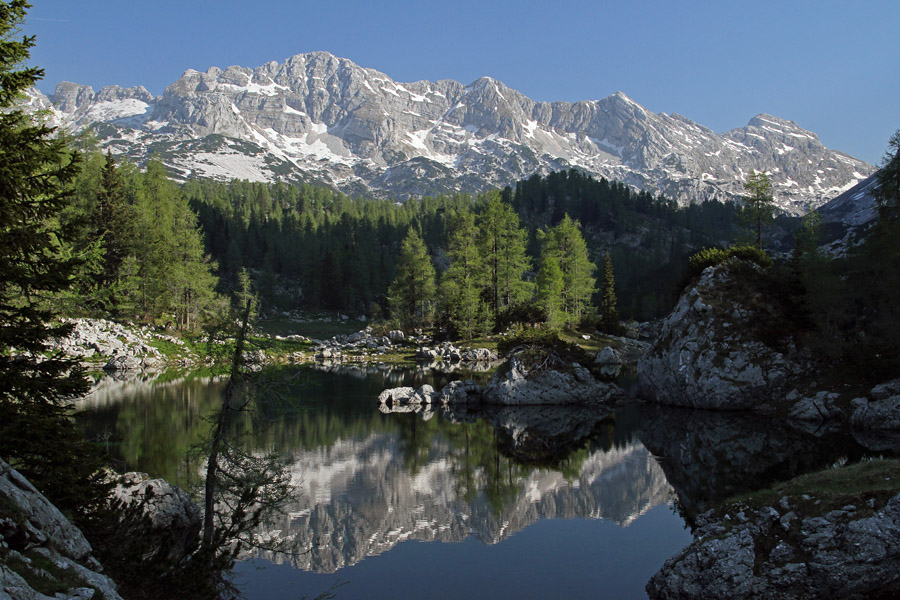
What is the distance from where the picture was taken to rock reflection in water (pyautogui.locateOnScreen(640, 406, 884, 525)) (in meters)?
21.0

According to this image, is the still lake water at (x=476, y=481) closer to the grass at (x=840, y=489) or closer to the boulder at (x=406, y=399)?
the boulder at (x=406, y=399)

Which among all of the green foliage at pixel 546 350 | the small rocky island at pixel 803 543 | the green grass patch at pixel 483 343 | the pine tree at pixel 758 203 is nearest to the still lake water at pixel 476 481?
the small rocky island at pixel 803 543

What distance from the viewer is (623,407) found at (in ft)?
131

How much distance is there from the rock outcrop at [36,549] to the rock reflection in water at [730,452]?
17.4 metres

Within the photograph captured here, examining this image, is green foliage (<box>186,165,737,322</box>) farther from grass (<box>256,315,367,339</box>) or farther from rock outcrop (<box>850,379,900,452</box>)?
rock outcrop (<box>850,379,900,452</box>)

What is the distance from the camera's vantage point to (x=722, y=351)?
1430 inches

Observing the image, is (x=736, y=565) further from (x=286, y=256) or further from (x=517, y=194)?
(x=517, y=194)

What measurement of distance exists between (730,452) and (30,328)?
27.1 m

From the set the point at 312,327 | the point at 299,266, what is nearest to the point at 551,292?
the point at 312,327

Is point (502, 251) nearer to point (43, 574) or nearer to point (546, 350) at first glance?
point (546, 350)

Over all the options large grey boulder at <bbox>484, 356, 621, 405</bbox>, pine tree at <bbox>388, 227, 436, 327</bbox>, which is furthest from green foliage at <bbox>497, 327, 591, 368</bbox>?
pine tree at <bbox>388, 227, 436, 327</bbox>

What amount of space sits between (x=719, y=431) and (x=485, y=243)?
44584 mm

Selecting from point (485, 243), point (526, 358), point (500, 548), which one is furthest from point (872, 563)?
point (485, 243)

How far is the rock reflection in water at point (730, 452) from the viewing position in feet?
69.1
